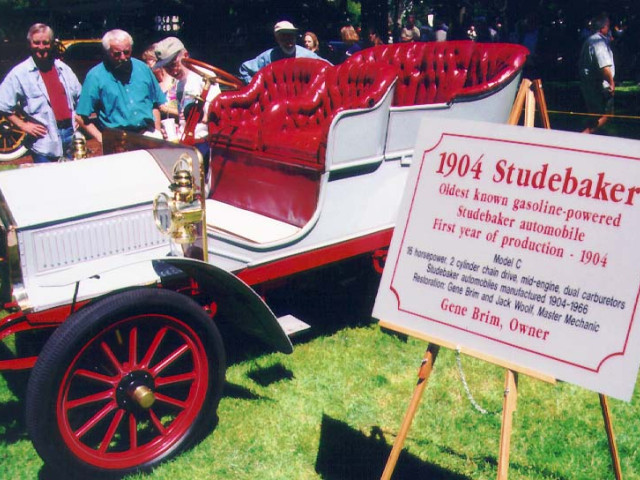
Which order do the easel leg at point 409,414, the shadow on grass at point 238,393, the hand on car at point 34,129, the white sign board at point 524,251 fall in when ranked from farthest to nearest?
the hand on car at point 34,129 < the shadow on grass at point 238,393 < the easel leg at point 409,414 < the white sign board at point 524,251

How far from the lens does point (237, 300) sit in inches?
114

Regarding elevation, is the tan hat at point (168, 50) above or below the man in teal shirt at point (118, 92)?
above

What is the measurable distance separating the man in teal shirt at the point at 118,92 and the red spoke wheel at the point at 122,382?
2094 mm

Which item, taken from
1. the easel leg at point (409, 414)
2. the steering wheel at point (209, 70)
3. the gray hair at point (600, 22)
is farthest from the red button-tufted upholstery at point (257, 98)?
the gray hair at point (600, 22)

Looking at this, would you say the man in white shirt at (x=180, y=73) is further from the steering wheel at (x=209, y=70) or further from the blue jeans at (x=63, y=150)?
the steering wheel at (x=209, y=70)

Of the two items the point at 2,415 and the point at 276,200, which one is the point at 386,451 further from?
the point at 2,415

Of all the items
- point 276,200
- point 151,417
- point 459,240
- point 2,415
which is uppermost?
point 459,240

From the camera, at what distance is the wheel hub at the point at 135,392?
2.54 m

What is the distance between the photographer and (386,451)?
9.47 feet

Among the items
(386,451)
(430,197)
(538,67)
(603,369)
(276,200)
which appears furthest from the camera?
(538,67)

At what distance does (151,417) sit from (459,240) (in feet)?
4.89

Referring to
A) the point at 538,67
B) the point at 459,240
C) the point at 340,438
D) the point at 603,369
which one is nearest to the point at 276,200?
the point at 340,438

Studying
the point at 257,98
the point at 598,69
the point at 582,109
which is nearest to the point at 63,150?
the point at 257,98

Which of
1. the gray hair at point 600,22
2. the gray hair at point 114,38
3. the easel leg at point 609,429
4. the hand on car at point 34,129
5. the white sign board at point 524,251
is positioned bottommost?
the easel leg at point 609,429
